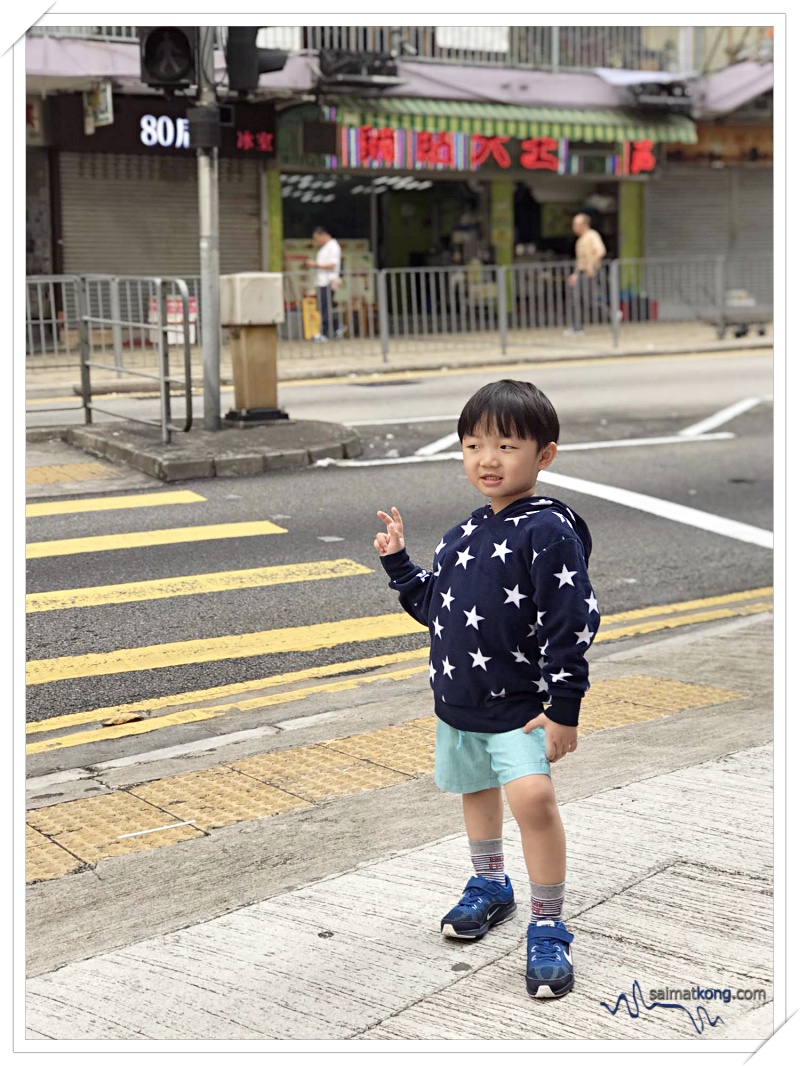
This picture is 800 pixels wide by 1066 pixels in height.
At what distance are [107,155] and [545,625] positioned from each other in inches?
832

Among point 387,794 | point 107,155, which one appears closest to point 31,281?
point 107,155

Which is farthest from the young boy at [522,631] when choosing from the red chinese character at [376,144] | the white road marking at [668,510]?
the red chinese character at [376,144]

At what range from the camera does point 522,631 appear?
336 cm

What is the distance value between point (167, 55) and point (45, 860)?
7483 millimetres

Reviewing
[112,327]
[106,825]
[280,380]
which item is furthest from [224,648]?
[280,380]

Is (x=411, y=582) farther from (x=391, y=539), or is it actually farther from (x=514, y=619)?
(x=514, y=619)

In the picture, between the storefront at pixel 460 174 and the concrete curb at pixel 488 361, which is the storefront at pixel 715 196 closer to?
the storefront at pixel 460 174

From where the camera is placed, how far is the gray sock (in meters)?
3.45

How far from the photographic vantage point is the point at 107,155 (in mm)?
22891

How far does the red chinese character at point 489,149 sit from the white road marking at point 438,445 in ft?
45.8

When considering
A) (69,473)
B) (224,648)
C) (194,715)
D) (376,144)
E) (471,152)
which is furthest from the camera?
(471,152)

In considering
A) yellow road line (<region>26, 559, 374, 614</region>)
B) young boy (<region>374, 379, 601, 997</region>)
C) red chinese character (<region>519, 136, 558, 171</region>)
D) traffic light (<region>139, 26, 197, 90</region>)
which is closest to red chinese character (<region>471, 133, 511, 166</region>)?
red chinese character (<region>519, 136, 558, 171</region>)

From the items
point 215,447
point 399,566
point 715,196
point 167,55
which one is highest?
point 715,196
